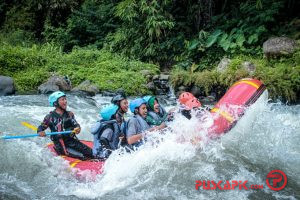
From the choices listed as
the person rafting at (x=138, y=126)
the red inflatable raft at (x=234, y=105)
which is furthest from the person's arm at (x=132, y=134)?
the red inflatable raft at (x=234, y=105)

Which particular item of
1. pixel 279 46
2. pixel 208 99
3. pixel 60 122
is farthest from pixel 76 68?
pixel 60 122

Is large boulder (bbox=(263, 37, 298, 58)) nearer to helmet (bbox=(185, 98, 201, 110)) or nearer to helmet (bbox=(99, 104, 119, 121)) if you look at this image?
helmet (bbox=(185, 98, 201, 110))

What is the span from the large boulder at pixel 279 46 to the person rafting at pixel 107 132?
6.72 m

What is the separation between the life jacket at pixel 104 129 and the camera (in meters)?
4.84

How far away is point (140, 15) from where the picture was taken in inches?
525

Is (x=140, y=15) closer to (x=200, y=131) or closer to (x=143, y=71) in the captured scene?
(x=143, y=71)

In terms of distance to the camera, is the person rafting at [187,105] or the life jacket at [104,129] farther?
the person rafting at [187,105]

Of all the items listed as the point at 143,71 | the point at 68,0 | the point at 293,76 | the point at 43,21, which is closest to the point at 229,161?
the point at 293,76

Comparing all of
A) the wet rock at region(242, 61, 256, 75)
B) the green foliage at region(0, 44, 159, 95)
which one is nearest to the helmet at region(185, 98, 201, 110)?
the wet rock at region(242, 61, 256, 75)

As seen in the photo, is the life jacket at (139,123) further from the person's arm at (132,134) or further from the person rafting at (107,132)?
the person rafting at (107,132)

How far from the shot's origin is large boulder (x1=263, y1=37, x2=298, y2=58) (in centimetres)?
1020

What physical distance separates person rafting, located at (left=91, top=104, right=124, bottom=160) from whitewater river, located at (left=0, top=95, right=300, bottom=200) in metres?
0.18

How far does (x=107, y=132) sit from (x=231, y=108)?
1898mm

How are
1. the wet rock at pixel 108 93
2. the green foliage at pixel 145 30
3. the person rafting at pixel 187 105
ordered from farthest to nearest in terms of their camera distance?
the green foliage at pixel 145 30 → the wet rock at pixel 108 93 → the person rafting at pixel 187 105
